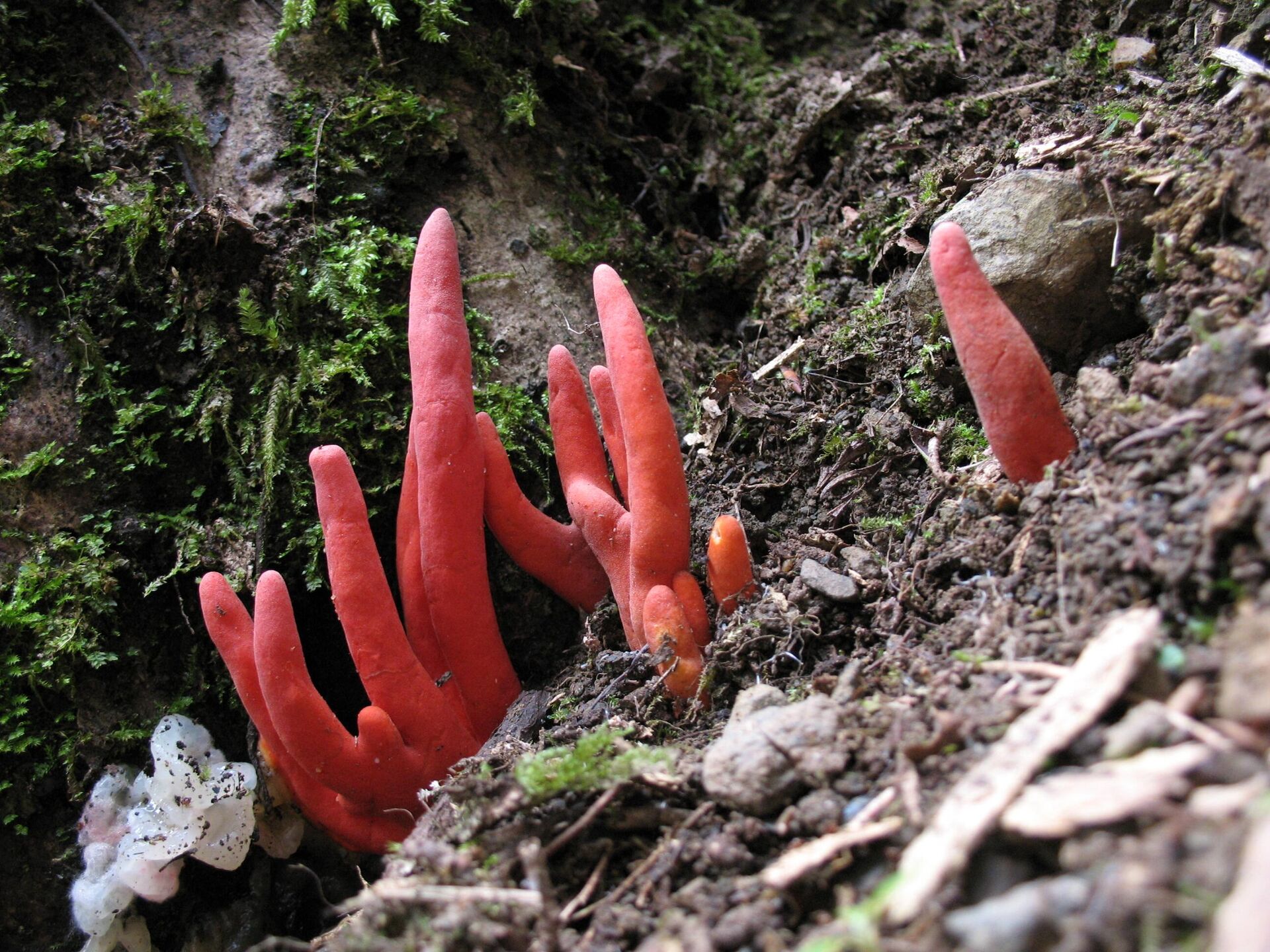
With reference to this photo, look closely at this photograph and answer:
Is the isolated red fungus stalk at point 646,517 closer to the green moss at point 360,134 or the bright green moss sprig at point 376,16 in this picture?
the green moss at point 360,134

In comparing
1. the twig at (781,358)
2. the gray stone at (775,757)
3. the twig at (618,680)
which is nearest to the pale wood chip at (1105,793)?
the gray stone at (775,757)

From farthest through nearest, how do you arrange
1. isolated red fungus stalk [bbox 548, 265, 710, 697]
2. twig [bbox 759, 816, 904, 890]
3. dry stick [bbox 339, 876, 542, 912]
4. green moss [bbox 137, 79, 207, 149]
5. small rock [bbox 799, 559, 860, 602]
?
green moss [bbox 137, 79, 207, 149] → isolated red fungus stalk [bbox 548, 265, 710, 697] → small rock [bbox 799, 559, 860, 602] → dry stick [bbox 339, 876, 542, 912] → twig [bbox 759, 816, 904, 890]

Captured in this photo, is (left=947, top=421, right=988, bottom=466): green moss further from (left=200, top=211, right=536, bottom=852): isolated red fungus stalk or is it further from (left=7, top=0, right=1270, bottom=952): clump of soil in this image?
(left=200, top=211, right=536, bottom=852): isolated red fungus stalk

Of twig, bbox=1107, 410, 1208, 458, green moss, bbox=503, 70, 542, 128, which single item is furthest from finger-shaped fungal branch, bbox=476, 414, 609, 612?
twig, bbox=1107, 410, 1208, 458

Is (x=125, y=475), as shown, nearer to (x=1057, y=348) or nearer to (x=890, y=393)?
(x=890, y=393)

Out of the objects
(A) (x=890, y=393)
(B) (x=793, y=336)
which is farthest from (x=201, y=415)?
(A) (x=890, y=393)

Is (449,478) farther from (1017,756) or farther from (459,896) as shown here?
(1017,756)

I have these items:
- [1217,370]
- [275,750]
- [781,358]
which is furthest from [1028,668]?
Result: [275,750]
